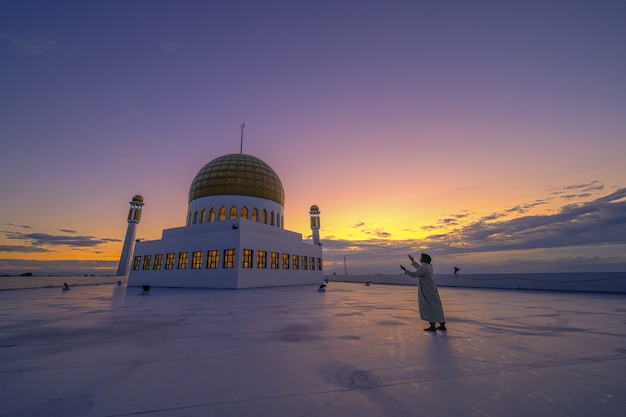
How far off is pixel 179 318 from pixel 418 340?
21.0 feet

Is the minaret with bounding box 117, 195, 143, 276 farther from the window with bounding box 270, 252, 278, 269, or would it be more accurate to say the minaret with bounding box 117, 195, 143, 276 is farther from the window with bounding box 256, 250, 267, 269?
the window with bounding box 256, 250, 267, 269

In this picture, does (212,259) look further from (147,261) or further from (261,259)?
(147,261)

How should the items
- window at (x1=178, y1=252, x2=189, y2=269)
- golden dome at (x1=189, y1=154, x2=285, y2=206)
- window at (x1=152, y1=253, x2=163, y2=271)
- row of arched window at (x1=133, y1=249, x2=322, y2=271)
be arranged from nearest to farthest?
row of arched window at (x1=133, y1=249, x2=322, y2=271), window at (x1=178, y1=252, x2=189, y2=269), window at (x1=152, y1=253, x2=163, y2=271), golden dome at (x1=189, y1=154, x2=285, y2=206)

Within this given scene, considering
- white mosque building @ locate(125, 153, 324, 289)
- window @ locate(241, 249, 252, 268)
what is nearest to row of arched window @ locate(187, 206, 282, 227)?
white mosque building @ locate(125, 153, 324, 289)

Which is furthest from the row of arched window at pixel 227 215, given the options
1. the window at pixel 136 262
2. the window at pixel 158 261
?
the window at pixel 136 262

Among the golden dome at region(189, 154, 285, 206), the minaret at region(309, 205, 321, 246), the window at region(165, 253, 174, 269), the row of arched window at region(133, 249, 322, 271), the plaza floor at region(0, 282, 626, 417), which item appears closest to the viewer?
the plaza floor at region(0, 282, 626, 417)

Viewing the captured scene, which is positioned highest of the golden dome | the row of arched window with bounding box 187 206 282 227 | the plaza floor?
the golden dome

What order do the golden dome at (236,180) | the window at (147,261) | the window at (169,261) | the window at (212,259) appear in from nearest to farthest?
the window at (212,259) → the window at (169,261) → the window at (147,261) → the golden dome at (236,180)

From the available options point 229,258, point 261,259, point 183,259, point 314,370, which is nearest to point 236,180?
point 183,259

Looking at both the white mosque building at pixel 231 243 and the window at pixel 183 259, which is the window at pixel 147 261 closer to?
the white mosque building at pixel 231 243

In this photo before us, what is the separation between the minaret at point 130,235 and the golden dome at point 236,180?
20.2 meters

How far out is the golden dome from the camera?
1406 inches

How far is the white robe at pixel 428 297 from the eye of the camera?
20.4 feet

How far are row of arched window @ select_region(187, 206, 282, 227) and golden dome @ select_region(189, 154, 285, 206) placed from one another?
6.67ft
